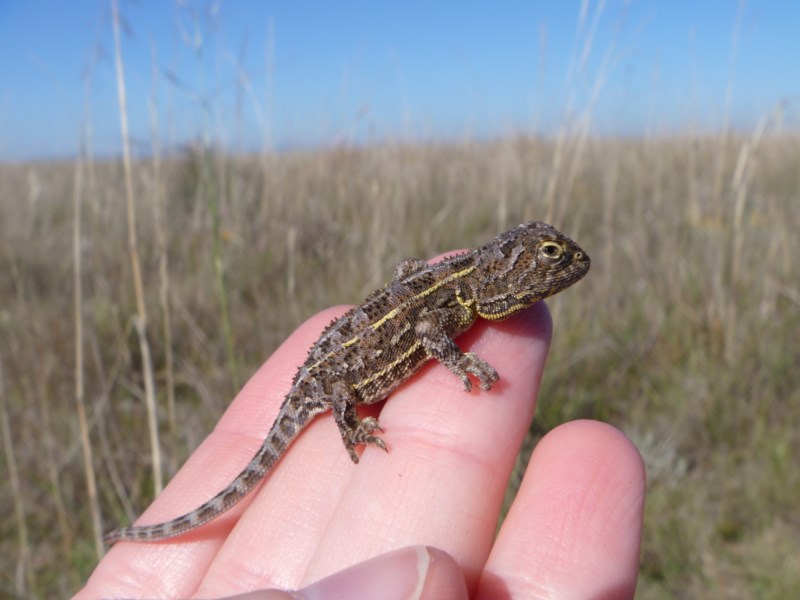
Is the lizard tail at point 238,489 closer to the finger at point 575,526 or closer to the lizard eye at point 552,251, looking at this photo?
the finger at point 575,526

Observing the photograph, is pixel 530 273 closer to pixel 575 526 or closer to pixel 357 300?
pixel 575 526

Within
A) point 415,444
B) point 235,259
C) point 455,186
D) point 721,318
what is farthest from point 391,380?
point 455,186

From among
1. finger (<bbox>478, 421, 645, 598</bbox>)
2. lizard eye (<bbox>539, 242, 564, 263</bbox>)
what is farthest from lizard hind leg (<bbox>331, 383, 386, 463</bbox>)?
lizard eye (<bbox>539, 242, 564, 263</bbox>)

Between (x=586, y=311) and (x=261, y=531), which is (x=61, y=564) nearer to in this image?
(x=261, y=531)

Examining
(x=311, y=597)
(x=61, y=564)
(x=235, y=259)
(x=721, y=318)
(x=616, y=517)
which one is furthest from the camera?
(x=235, y=259)

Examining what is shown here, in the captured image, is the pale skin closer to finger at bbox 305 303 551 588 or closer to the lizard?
finger at bbox 305 303 551 588

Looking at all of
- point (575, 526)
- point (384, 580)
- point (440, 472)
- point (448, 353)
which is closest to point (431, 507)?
point (440, 472)

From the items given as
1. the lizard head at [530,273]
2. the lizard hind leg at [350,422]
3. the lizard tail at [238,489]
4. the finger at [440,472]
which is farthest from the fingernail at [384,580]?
the lizard head at [530,273]
